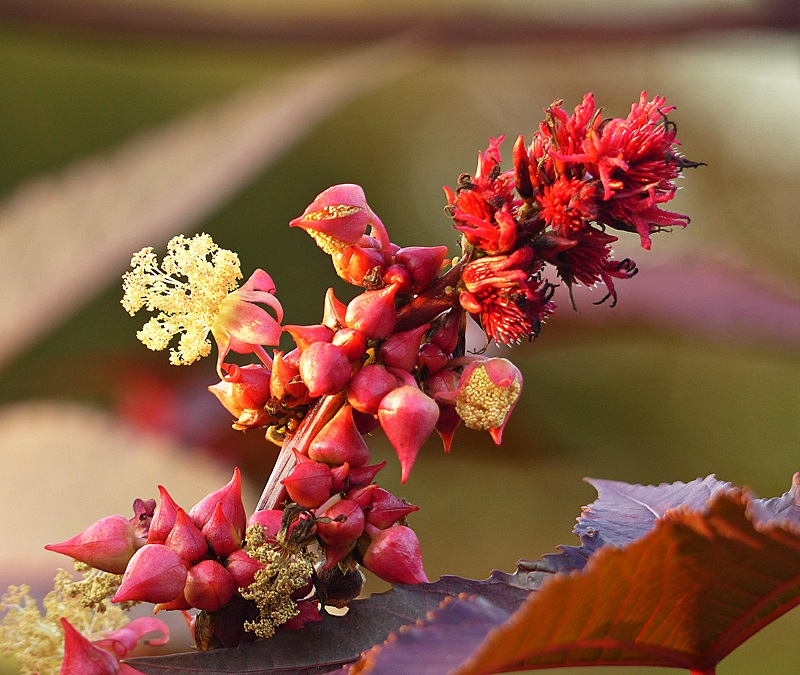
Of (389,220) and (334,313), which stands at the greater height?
(334,313)

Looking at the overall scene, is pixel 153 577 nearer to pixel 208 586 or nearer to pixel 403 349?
pixel 208 586

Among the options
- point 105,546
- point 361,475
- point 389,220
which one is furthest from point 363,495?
point 389,220

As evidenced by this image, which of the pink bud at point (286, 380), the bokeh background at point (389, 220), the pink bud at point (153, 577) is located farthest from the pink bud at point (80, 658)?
the bokeh background at point (389, 220)

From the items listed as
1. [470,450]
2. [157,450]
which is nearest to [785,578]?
[157,450]

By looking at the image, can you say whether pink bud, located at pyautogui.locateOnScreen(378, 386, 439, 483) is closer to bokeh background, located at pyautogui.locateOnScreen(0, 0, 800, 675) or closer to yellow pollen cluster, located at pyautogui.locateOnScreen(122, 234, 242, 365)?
yellow pollen cluster, located at pyautogui.locateOnScreen(122, 234, 242, 365)

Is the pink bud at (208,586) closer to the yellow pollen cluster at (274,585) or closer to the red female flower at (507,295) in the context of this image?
the yellow pollen cluster at (274,585)

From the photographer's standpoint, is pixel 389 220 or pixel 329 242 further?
pixel 389 220
